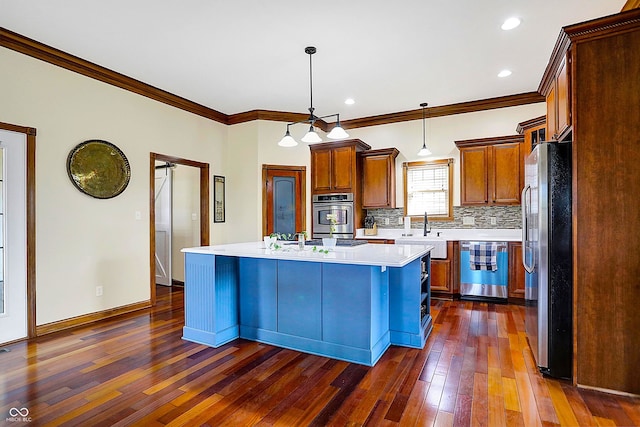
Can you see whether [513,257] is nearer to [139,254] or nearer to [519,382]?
[519,382]

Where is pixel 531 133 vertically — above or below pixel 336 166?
above

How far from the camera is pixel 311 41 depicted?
3.34 m

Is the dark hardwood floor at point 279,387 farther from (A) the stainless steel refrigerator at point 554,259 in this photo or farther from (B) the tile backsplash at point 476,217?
(B) the tile backsplash at point 476,217

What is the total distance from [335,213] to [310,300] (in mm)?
2791

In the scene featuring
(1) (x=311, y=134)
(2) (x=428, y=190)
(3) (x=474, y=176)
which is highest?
(1) (x=311, y=134)

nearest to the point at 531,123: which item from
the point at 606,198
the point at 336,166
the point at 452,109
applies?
the point at 452,109

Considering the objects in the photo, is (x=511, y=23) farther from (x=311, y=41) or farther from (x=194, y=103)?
(x=194, y=103)

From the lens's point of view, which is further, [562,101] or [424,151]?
[424,151]

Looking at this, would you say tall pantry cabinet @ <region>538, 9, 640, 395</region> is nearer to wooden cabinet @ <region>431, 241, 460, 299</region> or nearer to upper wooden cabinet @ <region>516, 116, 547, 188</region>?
upper wooden cabinet @ <region>516, 116, 547, 188</region>

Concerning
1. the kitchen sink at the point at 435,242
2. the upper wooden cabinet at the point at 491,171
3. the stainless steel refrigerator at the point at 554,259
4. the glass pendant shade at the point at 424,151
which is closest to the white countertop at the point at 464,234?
the kitchen sink at the point at 435,242

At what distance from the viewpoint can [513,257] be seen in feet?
14.7

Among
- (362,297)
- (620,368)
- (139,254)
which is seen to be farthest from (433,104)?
(139,254)

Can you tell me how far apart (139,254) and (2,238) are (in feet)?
4.54

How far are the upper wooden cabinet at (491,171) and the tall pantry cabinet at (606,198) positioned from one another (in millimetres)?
2539
